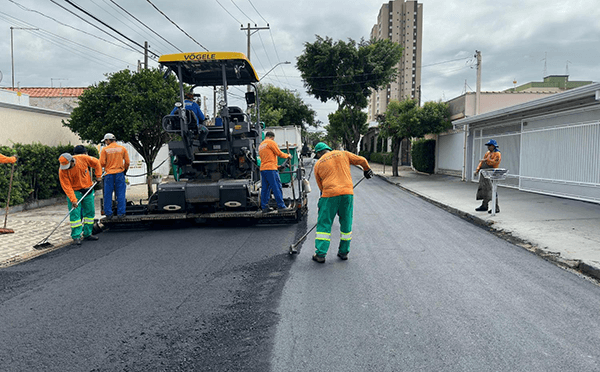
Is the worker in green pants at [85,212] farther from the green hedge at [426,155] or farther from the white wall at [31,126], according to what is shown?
the green hedge at [426,155]

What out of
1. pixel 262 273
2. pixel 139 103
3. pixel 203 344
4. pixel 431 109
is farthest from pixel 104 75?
pixel 431 109

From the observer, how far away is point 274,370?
3049 mm

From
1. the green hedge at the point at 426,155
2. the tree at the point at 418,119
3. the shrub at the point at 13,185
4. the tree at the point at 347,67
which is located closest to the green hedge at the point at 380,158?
the tree at the point at 347,67

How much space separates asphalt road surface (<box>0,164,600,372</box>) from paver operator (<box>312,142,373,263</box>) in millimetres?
254

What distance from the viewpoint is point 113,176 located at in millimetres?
8430

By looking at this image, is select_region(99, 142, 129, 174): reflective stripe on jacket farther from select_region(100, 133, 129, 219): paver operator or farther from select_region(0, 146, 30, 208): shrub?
select_region(0, 146, 30, 208): shrub

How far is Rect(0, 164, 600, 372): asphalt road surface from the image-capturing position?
3229 mm

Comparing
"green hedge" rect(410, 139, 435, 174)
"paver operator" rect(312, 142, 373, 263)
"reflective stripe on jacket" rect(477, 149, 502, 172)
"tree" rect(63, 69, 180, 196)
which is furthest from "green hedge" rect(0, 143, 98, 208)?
"green hedge" rect(410, 139, 435, 174)

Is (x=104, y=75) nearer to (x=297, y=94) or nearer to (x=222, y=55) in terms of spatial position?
(x=222, y=55)

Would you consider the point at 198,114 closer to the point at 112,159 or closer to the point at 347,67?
the point at 112,159

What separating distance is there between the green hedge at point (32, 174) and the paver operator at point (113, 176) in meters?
3.36

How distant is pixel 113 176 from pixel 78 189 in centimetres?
78

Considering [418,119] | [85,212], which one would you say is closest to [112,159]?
[85,212]

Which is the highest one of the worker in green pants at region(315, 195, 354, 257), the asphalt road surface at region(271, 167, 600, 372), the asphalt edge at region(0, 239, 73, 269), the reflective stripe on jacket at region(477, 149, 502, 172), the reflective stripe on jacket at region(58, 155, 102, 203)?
the reflective stripe on jacket at region(477, 149, 502, 172)
